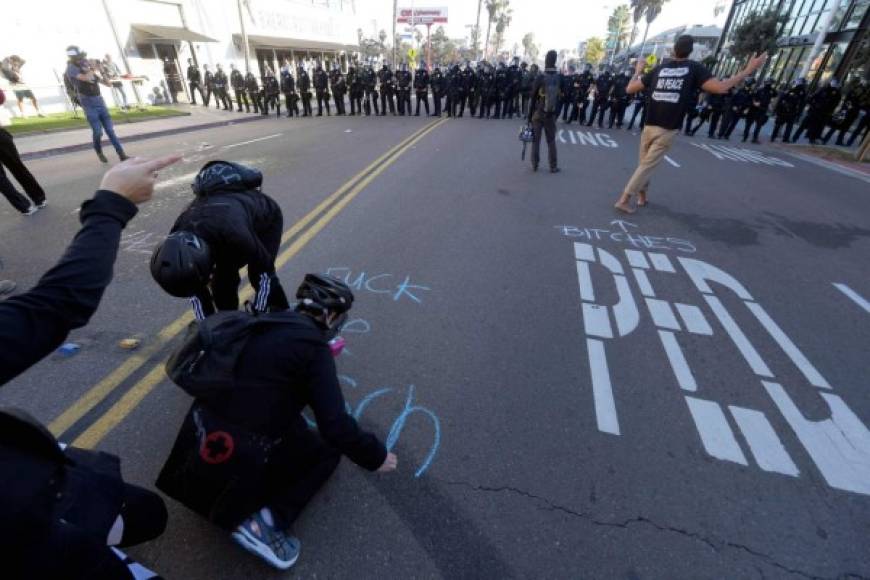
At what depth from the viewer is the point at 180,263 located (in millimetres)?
2195

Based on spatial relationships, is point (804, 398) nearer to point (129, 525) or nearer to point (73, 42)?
point (129, 525)

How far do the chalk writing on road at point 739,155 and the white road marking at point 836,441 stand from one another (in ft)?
35.4

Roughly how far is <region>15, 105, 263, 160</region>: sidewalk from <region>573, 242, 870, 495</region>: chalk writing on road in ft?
41.6

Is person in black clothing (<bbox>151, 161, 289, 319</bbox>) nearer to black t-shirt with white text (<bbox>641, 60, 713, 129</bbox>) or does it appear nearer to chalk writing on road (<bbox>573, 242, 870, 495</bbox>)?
chalk writing on road (<bbox>573, 242, 870, 495</bbox>)

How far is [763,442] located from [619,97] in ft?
53.2

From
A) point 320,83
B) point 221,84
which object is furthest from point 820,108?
point 221,84

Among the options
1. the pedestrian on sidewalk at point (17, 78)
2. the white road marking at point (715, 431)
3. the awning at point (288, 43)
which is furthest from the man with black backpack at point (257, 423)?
the awning at point (288, 43)

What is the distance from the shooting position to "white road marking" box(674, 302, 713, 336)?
3691 millimetres

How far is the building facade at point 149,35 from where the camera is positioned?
15781 millimetres

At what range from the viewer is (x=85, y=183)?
771 centimetres

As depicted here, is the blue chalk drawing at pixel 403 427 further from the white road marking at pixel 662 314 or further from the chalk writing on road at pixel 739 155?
the chalk writing on road at pixel 739 155

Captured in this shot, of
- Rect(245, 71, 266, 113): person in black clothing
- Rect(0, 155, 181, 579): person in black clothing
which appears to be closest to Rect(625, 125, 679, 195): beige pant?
Rect(0, 155, 181, 579): person in black clothing

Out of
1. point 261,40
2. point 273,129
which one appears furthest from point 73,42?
point 261,40

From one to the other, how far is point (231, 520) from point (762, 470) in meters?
2.80
